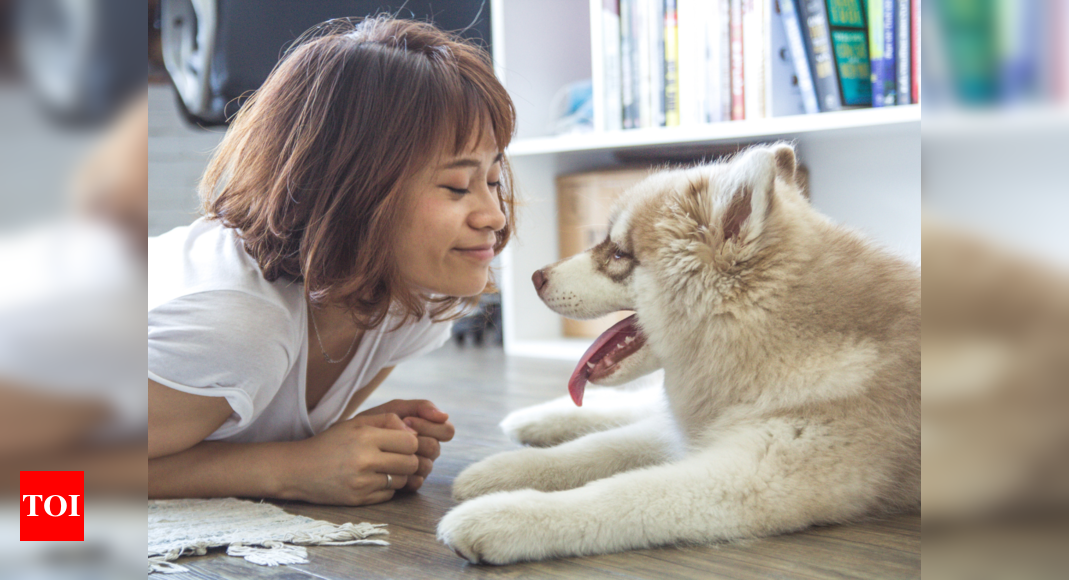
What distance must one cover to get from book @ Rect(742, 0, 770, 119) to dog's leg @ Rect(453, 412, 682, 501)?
151 cm

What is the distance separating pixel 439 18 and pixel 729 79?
921 mm

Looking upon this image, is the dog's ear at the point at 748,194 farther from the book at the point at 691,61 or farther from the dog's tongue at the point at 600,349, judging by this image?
the book at the point at 691,61

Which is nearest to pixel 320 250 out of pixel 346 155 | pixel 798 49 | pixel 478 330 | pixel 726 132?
pixel 346 155

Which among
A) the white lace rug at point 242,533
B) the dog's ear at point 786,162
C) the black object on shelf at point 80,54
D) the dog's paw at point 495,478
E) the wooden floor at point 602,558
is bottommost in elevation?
Result: the wooden floor at point 602,558

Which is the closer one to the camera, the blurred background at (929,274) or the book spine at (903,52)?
the blurred background at (929,274)

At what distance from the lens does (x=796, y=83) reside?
248 centimetres

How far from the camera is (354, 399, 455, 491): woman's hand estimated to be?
1212mm

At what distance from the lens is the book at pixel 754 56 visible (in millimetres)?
2424

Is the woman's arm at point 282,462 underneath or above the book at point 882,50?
underneath

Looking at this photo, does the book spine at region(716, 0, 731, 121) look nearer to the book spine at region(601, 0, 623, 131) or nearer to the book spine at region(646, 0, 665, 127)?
the book spine at region(646, 0, 665, 127)

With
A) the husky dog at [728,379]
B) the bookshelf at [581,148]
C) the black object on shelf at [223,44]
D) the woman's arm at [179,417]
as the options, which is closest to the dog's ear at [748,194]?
the husky dog at [728,379]

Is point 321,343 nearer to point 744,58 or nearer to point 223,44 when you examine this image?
point 223,44

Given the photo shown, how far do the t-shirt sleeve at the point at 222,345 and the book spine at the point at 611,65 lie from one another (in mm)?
1840

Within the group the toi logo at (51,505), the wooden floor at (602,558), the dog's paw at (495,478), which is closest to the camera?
the toi logo at (51,505)
